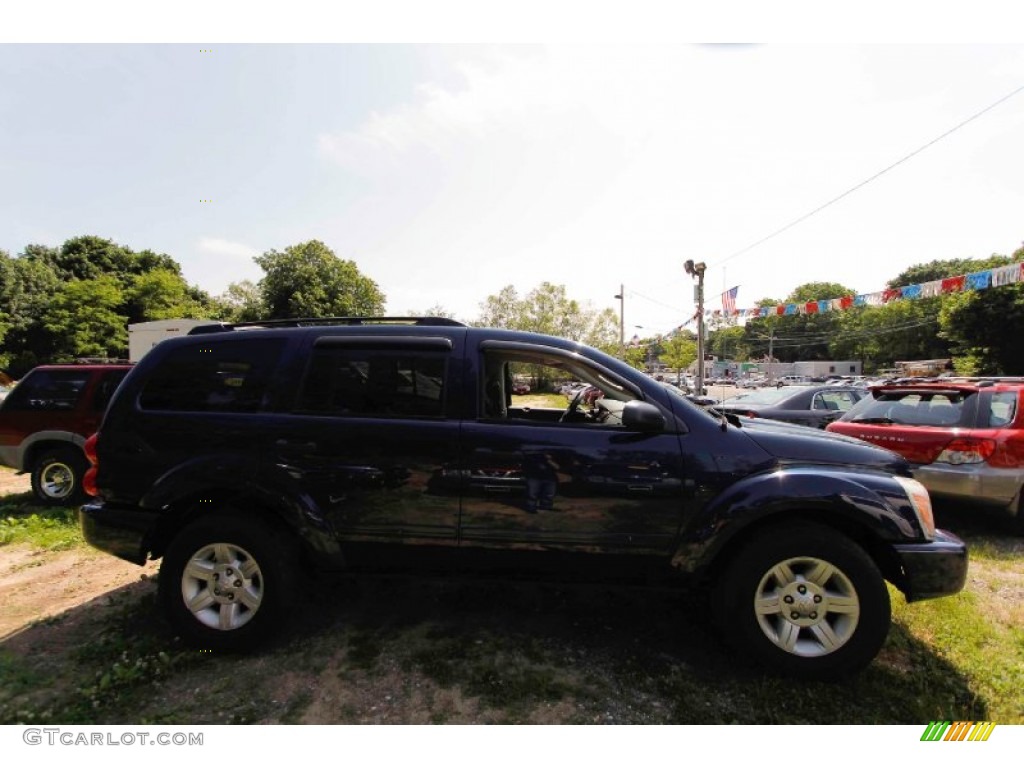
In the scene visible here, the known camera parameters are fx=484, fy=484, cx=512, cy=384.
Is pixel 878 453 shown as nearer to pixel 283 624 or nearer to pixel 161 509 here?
pixel 283 624

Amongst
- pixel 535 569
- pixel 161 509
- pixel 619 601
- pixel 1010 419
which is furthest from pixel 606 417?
pixel 1010 419

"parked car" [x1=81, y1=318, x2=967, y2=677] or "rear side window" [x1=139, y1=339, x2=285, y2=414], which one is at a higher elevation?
"rear side window" [x1=139, y1=339, x2=285, y2=414]

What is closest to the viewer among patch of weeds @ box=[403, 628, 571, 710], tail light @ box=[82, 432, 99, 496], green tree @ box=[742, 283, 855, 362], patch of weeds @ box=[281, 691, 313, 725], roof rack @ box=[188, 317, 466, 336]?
patch of weeds @ box=[281, 691, 313, 725]

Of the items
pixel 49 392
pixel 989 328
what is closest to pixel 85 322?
pixel 49 392

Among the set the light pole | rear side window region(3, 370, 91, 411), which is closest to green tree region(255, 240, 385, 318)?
the light pole

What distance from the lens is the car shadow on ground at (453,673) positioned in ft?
7.62

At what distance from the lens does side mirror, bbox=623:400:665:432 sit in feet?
8.49

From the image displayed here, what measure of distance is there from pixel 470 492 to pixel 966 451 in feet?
15.4

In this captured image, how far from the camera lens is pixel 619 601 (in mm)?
3387

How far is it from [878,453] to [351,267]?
40.3 metres

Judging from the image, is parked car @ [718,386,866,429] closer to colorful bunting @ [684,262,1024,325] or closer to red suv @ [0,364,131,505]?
colorful bunting @ [684,262,1024,325]

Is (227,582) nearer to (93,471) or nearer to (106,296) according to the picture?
(93,471)

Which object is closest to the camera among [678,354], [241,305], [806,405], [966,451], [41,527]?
[966,451]

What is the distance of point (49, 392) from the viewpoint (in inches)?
231
